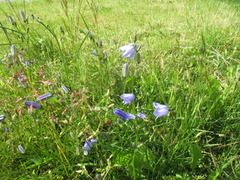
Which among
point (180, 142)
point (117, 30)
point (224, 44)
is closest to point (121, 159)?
point (180, 142)

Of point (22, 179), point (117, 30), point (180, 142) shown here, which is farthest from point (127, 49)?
point (117, 30)

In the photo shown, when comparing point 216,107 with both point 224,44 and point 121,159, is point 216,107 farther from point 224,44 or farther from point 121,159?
point 224,44

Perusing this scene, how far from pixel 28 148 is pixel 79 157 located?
280 millimetres

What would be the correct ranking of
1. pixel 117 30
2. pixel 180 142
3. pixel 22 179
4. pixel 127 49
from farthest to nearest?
1. pixel 117 30
2. pixel 127 49
3. pixel 180 142
4. pixel 22 179

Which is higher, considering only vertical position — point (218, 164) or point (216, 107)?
point (216, 107)

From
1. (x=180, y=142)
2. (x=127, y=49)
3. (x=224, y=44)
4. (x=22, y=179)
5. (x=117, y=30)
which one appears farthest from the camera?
(x=117, y=30)

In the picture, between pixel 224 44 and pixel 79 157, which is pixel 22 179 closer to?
pixel 79 157

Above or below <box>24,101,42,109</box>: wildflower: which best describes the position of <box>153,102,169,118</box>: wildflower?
below

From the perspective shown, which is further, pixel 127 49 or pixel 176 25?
pixel 176 25

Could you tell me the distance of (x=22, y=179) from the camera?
0.92 meters

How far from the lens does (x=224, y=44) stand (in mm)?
2221

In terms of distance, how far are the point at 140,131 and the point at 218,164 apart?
16.1 inches

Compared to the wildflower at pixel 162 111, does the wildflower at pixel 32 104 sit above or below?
above

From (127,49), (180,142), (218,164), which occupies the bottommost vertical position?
(218,164)
